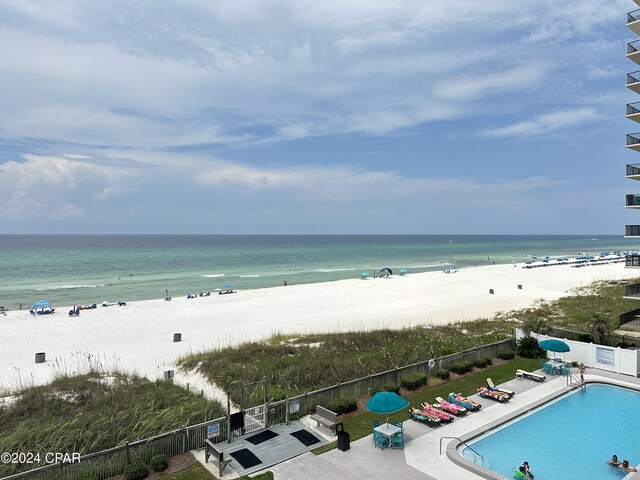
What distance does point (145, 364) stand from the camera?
24.8 m

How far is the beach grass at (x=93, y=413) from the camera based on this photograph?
43.2 ft

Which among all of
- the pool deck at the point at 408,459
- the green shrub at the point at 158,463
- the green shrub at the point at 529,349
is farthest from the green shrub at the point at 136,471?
the green shrub at the point at 529,349

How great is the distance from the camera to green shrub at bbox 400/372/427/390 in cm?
1898

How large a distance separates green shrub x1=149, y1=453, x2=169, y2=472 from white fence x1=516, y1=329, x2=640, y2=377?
20.8 metres

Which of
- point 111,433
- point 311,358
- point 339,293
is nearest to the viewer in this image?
point 111,433

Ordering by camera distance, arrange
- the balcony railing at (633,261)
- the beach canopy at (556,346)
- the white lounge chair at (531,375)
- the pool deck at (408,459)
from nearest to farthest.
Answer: the pool deck at (408,459)
the white lounge chair at (531,375)
the beach canopy at (556,346)
the balcony railing at (633,261)

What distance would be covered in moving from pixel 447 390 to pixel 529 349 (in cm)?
804

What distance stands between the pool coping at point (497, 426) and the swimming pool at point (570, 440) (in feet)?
0.66

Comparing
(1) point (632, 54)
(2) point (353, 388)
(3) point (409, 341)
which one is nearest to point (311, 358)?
(2) point (353, 388)

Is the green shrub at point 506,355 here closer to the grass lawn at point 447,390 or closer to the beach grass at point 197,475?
the grass lawn at point 447,390

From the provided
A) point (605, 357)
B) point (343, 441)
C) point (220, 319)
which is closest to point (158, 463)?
point (343, 441)

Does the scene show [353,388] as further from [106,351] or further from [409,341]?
[106,351]

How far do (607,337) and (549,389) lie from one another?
26.8 feet

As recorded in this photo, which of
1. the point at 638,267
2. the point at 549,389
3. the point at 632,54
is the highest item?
the point at 632,54
